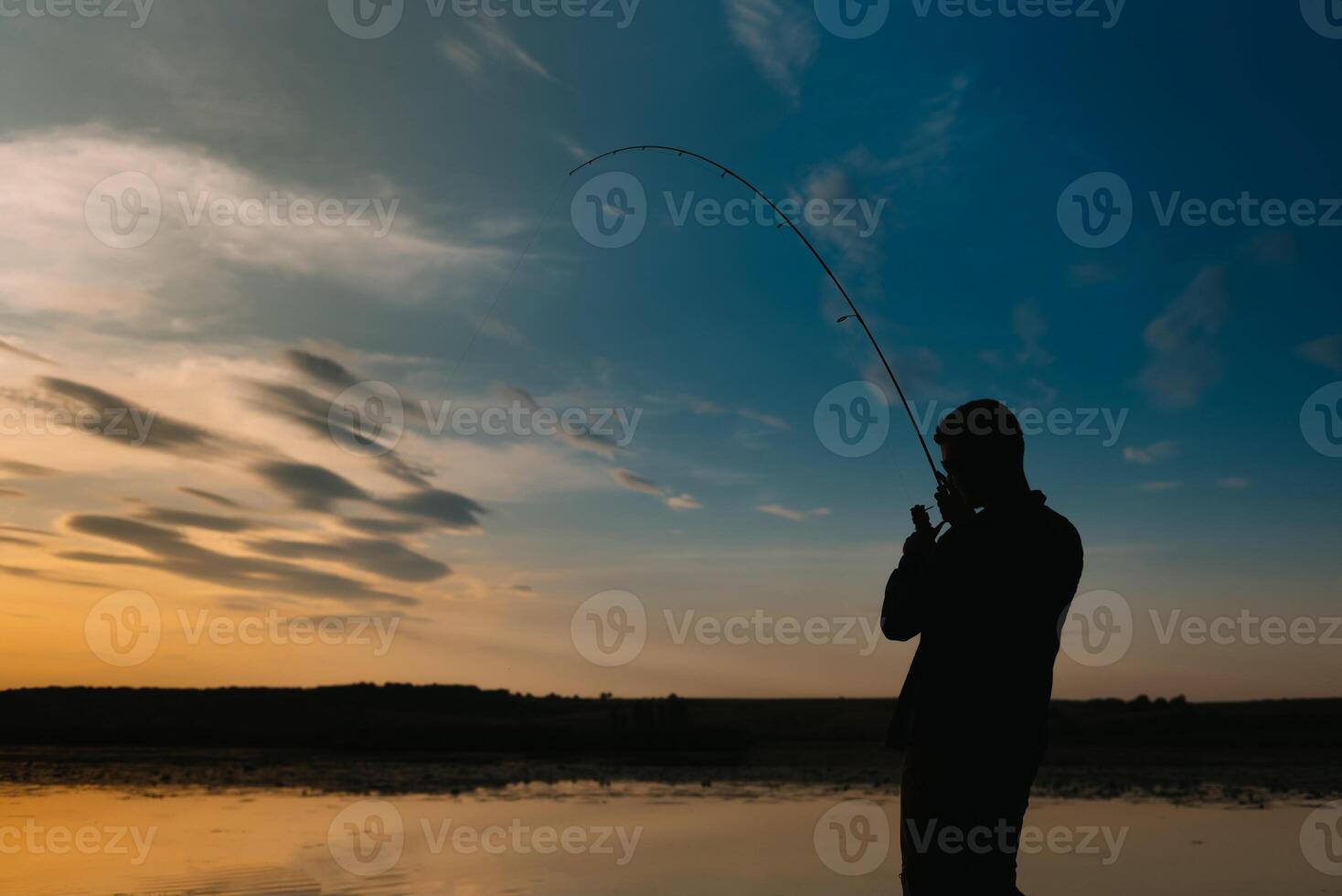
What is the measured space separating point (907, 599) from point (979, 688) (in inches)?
14.0

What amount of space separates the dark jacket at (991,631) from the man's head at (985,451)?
6.8 inches

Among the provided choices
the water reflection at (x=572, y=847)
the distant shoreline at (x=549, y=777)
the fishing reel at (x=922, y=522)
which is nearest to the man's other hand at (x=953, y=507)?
the fishing reel at (x=922, y=522)

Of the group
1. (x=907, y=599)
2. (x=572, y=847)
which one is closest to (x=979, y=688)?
(x=907, y=599)

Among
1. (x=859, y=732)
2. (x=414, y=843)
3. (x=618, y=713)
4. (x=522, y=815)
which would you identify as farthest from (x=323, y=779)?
(x=859, y=732)

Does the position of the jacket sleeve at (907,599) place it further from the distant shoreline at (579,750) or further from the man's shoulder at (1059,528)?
the distant shoreline at (579,750)

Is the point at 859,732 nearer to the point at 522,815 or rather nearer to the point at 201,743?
the point at 201,743

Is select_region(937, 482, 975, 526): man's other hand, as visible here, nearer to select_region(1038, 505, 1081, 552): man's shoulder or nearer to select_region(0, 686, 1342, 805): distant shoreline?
select_region(1038, 505, 1081, 552): man's shoulder

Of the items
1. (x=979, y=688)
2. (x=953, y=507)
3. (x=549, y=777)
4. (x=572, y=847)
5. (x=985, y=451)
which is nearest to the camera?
(x=979, y=688)

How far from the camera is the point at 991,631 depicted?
3.51 meters

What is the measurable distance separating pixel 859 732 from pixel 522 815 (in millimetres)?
25378

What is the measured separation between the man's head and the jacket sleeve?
0.31m

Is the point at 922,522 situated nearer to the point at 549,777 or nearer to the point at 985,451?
the point at 985,451

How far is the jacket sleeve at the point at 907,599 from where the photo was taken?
140 inches

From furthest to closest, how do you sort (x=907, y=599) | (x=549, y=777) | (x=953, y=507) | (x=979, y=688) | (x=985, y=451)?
(x=549, y=777)
(x=953, y=507)
(x=985, y=451)
(x=907, y=599)
(x=979, y=688)
